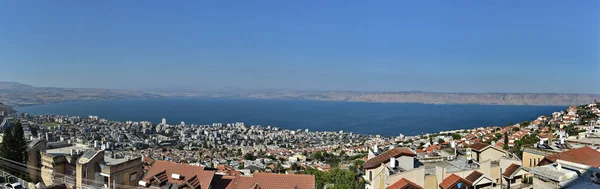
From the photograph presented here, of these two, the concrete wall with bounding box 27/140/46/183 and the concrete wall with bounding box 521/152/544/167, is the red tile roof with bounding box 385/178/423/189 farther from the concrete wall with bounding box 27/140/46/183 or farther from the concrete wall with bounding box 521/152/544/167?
the concrete wall with bounding box 27/140/46/183

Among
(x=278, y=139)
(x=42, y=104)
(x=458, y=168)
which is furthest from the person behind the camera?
(x=42, y=104)

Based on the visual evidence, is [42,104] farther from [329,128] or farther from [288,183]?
[288,183]

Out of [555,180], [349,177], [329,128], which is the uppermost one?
[555,180]

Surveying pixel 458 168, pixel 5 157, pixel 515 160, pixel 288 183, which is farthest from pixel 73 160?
pixel 515 160

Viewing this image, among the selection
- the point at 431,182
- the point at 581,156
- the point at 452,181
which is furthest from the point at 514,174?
the point at 431,182

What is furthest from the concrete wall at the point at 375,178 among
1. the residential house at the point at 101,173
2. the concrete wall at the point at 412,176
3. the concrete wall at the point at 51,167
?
the concrete wall at the point at 51,167

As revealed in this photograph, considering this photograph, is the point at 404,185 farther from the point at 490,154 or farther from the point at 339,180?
the point at 339,180
